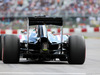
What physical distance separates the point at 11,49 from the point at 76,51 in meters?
1.64

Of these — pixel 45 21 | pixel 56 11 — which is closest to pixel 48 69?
pixel 45 21

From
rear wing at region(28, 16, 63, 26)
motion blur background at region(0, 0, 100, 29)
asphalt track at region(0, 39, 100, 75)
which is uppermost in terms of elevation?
motion blur background at region(0, 0, 100, 29)

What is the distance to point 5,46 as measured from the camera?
859cm

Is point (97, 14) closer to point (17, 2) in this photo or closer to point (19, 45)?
point (17, 2)

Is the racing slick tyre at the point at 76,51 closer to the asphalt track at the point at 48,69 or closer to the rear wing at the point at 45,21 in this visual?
the asphalt track at the point at 48,69

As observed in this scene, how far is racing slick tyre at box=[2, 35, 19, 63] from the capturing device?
28.1 feet

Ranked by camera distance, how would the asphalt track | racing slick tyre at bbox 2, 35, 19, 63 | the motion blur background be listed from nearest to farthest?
the asphalt track → racing slick tyre at bbox 2, 35, 19, 63 → the motion blur background

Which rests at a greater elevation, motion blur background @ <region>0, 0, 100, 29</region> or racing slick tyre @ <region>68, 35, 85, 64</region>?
motion blur background @ <region>0, 0, 100, 29</region>

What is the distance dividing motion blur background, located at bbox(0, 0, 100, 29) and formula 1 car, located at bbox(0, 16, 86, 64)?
24637mm

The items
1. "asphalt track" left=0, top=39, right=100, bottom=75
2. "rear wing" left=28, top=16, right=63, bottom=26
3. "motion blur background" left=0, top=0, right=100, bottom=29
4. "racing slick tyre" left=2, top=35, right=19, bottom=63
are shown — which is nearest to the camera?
"asphalt track" left=0, top=39, right=100, bottom=75

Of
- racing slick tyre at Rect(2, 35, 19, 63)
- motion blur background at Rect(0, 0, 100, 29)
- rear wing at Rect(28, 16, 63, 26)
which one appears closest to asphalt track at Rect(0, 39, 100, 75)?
racing slick tyre at Rect(2, 35, 19, 63)

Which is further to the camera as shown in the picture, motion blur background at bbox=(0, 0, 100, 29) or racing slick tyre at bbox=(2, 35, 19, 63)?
motion blur background at bbox=(0, 0, 100, 29)

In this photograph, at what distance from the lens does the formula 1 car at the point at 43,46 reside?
863cm

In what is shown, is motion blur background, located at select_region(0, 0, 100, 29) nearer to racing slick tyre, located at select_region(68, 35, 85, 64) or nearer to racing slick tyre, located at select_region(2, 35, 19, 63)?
racing slick tyre, located at select_region(2, 35, 19, 63)
